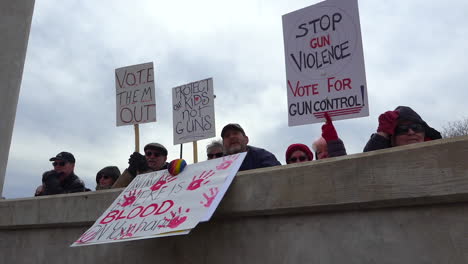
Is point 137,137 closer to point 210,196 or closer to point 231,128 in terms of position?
point 231,128

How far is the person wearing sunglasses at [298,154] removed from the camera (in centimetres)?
466

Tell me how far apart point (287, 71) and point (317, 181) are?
4.41 ft

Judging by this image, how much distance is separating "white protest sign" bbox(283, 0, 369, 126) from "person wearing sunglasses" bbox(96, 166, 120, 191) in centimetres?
260

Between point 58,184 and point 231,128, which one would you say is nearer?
point 231,128

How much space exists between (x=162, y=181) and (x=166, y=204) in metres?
0.39

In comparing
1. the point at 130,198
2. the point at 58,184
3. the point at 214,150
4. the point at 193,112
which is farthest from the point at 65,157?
the point at 130,198

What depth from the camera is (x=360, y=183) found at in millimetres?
2412

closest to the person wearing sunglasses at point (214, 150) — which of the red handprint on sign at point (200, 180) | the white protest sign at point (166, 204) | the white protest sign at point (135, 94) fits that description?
the white protest sign at point (135, 94)

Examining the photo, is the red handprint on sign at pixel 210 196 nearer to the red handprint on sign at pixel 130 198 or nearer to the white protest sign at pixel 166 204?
the white protest sign at pixel 166 204

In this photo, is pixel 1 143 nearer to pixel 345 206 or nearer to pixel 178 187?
pixel 178 187

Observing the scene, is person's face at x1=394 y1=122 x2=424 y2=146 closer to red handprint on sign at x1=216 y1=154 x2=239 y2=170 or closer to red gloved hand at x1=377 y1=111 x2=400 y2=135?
red gloved hand at x1=377 y1=111 x2=400 y2=135

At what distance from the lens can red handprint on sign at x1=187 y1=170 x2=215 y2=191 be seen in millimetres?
3207

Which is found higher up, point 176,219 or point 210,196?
point 210,196

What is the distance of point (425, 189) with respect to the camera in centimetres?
217
